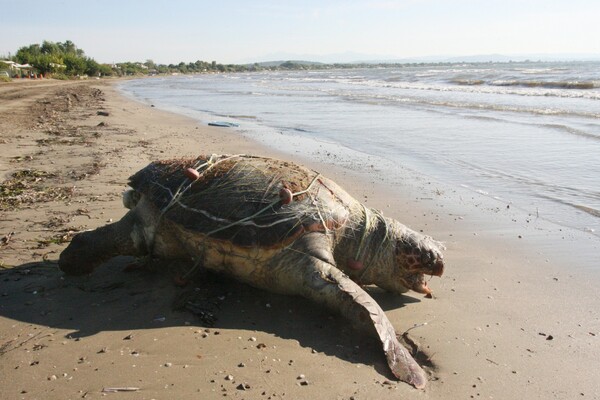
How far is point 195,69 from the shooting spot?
465 ft

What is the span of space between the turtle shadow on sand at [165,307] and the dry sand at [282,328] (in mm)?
14

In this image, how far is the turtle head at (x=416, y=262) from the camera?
14.3 feet

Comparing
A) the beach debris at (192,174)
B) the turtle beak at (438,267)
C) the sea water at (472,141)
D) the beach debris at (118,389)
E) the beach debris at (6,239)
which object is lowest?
the sea water at (472,141)

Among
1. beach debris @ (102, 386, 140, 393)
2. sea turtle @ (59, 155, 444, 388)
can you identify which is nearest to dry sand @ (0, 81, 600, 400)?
beach debris @ (102, 386, 140, 393)

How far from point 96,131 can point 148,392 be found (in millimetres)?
12109

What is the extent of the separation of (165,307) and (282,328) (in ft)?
3.21

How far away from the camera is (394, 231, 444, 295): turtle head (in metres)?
4.34

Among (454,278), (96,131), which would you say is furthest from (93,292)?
(96,131)

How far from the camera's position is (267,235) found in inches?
157

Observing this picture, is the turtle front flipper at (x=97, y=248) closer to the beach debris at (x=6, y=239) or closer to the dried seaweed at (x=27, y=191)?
the beach debris at (x=6, y=239)

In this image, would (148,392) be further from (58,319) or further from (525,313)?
(525,313)

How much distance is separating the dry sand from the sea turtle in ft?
0.80

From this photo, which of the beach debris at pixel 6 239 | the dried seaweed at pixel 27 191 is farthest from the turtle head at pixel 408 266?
the dried seaweed at pixel 27 191

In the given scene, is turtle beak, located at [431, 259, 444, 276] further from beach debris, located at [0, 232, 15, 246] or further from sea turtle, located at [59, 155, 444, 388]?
beach debris, located at [0, 232, 15, 246]
